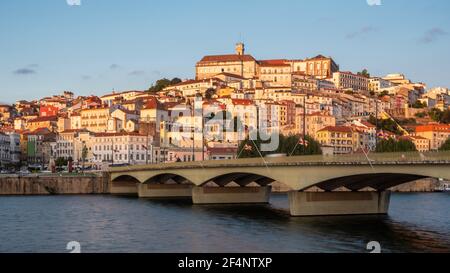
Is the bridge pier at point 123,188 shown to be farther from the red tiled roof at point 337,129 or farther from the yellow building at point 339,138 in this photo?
the red tiled roof at point 337,129

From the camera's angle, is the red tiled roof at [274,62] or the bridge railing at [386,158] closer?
the bridge railing at [386,158]

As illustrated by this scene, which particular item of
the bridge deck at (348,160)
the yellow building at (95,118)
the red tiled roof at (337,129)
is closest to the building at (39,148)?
the yellow building at (95,118)

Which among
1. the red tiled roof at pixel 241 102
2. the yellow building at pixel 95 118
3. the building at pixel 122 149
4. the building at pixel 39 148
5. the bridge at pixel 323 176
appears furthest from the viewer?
the red tiled roof at pixel 241 102

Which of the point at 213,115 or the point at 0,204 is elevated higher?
the point at 213,115

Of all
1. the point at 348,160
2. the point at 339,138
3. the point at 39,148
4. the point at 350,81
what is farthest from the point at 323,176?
the point at 350,81

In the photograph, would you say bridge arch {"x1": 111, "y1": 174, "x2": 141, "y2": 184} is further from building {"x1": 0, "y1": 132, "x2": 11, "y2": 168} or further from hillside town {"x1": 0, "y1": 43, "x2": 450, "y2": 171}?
building {"x1": 0, "y1": 132, "x2": 11, "y2": 168}

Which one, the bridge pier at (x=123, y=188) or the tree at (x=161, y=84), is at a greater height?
the tree at (x=161, y=84)

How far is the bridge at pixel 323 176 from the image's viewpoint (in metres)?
33.0

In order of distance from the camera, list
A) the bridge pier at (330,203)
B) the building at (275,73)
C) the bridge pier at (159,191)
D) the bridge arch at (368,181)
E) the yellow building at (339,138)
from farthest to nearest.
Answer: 1. the building at (275,73)
2. the yellow building at (339,138)
3. the bridge pier at (159,191)
4. the bridge pier at (330,203)
5. the bridge arch at (368,181)

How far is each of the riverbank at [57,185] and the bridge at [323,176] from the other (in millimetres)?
→ 18802
